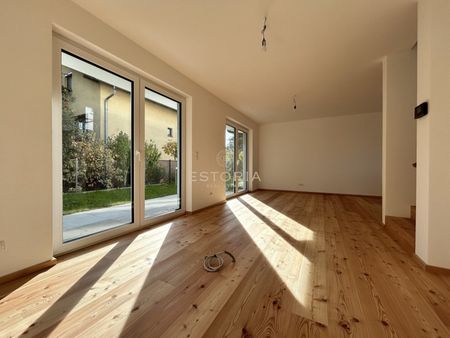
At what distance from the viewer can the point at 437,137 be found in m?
1.65

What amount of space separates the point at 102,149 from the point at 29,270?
1357 millimetres

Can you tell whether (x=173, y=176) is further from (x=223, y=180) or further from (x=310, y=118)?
(x=310, y=118)

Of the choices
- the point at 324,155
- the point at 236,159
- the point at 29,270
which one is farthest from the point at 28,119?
the point at 324,155

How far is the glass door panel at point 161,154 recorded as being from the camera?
9.81 feet

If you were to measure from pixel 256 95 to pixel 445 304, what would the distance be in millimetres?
4240

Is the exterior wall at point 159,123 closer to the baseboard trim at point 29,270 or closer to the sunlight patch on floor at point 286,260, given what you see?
the baseboard trim at point 29,270

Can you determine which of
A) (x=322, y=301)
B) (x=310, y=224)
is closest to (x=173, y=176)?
(x=310, y=224)

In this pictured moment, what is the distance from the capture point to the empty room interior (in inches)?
49.7

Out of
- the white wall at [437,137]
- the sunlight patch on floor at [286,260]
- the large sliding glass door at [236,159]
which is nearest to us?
the sunlight patch on floor at [286,260]

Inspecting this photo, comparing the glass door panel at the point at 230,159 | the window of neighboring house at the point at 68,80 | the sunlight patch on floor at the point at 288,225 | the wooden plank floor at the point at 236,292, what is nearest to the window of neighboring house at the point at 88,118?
the window of neighboring house at the point at 68,80

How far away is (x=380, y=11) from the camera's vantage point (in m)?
2.01

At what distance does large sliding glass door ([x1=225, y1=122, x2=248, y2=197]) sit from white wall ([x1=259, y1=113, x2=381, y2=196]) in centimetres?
104

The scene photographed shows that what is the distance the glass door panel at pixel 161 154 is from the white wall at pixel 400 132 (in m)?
3.44

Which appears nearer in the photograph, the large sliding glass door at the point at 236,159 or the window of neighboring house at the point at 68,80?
the window of neighboring house at the point at 68,80
